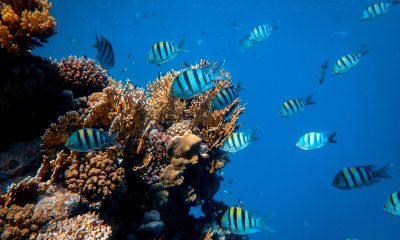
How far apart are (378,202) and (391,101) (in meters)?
42.3

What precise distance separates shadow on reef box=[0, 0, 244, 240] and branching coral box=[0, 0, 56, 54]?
13mm

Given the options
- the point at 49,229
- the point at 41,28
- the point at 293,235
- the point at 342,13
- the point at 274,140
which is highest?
the point at 342,13

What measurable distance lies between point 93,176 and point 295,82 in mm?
116616

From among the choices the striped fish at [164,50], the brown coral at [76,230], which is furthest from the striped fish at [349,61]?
the brown coral at [76,230]

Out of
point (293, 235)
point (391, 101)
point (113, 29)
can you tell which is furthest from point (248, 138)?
point (391, 101)

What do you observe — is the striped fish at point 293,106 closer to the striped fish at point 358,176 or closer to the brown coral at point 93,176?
the striped fish at point 358,176

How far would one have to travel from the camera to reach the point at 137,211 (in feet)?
15.9

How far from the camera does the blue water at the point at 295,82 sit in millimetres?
45531

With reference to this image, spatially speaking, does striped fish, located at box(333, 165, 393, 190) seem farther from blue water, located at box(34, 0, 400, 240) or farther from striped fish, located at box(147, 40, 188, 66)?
blue water, located at box(34, 0, 400, 240)

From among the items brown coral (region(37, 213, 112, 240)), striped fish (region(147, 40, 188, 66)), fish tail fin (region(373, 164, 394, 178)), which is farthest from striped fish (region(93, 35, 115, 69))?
fish tail fin (region(373, 164, 394, 178))

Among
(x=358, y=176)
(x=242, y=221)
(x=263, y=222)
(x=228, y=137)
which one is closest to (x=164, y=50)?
(x=228, y=137)

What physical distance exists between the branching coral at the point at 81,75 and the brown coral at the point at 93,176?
6.96 ft

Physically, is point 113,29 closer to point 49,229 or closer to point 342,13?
point 342,13

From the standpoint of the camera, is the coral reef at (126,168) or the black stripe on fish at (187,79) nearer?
the coral reef at (126,168)
